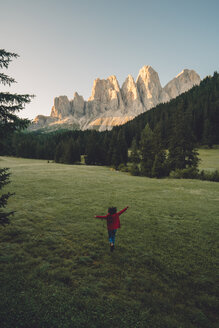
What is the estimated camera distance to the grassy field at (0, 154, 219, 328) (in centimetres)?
428

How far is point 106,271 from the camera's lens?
6031mm

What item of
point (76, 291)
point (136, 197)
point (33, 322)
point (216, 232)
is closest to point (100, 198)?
point (136, 197)

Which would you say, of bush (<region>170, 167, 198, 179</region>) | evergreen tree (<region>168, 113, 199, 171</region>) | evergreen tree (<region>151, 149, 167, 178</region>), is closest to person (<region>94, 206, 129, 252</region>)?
bush (<region>170, 167, 198, 179</region>)

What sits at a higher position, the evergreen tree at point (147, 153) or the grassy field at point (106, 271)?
the evergreen tree at point (147, 153)

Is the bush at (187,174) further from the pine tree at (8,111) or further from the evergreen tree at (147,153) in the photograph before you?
the pine tree at (8,111)

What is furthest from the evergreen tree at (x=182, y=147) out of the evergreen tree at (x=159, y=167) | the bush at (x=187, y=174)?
the bush at (x=187, y=174)

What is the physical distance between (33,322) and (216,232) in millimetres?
10100

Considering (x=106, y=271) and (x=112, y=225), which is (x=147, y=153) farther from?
(x=106, y=271)

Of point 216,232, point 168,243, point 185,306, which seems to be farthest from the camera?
point 216,232

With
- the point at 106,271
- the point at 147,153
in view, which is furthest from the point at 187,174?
the point at 106,271

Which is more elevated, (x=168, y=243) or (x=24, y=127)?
(x=24, y=127)

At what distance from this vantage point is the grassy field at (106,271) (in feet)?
14.0

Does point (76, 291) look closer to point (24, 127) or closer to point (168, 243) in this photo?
point (168, 243)

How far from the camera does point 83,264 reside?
21.1ft
